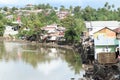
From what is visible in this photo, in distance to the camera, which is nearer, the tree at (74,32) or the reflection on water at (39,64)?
the reflection on water at (39,64)

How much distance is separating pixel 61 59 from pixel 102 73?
1108cm

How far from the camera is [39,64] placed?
24.8m

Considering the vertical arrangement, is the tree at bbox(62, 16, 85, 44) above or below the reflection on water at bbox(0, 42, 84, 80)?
above

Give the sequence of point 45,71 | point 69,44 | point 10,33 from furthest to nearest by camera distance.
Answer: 1. point 10,33
2. point 69,44
3. point 45,71

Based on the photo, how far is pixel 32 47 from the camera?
35.3 metres

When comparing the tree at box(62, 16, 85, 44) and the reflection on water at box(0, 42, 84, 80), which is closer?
the reflection on water at box(0, 42, 84, 80)

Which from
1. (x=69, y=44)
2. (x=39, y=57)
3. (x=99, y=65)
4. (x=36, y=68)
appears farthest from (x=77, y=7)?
(x=99, y=65)

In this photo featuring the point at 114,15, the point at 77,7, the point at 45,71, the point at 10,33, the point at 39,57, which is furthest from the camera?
the point at 77,7

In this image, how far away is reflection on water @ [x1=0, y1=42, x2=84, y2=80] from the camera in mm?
20500

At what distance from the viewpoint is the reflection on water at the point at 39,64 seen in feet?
67.3

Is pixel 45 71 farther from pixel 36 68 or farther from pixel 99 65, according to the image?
pixel 99 65

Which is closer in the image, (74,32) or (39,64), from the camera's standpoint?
(39,64)

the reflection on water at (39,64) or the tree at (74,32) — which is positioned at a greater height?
the tree at (74,32)

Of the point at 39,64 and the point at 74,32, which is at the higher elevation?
the point at 74,32
